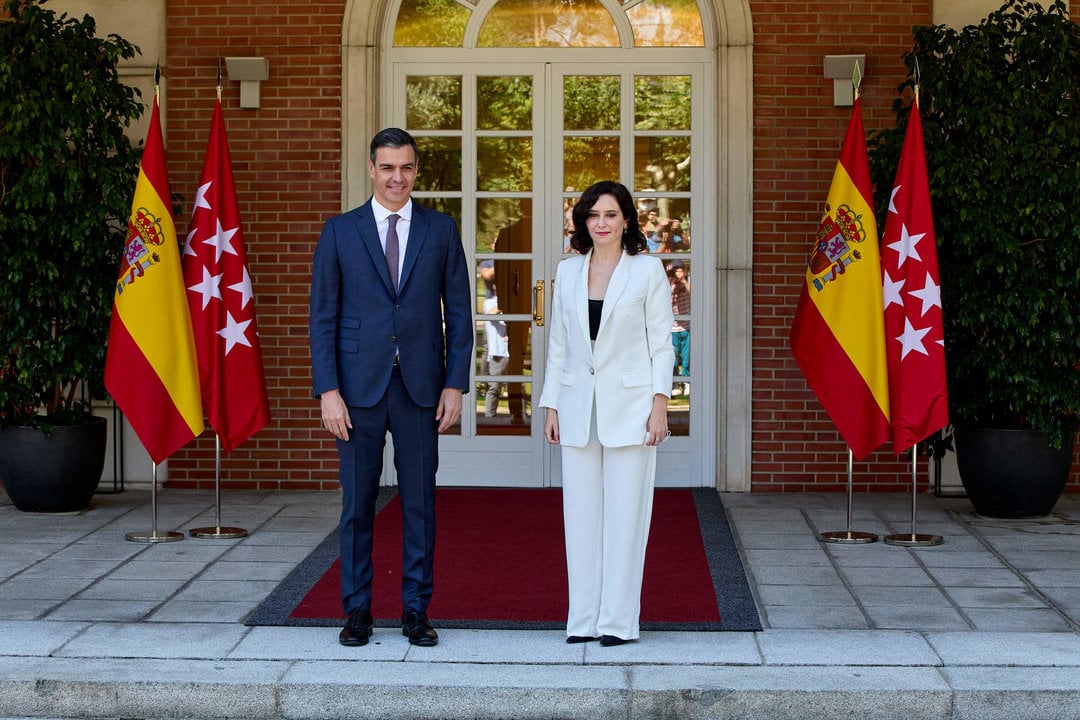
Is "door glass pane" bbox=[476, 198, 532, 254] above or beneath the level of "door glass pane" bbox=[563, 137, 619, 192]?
beneath

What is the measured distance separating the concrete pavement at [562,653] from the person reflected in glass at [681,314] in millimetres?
2164

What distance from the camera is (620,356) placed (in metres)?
4.48

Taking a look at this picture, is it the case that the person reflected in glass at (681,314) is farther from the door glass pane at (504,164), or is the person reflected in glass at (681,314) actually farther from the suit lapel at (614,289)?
the suit lapel at (614,289)

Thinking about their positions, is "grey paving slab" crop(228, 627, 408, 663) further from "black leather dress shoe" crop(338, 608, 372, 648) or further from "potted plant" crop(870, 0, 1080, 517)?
"potted plant" crop(870, 0, 1080, 517)

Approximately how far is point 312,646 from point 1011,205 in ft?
13.3

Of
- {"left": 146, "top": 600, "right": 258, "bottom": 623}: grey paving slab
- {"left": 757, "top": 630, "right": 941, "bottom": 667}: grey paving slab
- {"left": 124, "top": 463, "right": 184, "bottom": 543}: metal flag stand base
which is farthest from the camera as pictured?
{"left": 124, "top": 463, "right": 184, "bottom": 543}: metal flag stand base

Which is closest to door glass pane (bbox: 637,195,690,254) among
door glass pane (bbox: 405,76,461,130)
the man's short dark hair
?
door glass pane (bbox: 405,76,461,130)

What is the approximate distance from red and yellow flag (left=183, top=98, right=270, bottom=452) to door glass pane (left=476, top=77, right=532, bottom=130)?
1.94 metres

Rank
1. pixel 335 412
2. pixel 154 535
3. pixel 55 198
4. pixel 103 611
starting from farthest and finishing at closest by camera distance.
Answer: pixel 55 198
pixel 154 535
pixel 103 611
pixel 335 412

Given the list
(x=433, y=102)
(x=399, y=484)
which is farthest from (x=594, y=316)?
(x=433, y=102)

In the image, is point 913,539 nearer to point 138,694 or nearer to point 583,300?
point 583,300

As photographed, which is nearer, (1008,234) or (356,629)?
(356,629)

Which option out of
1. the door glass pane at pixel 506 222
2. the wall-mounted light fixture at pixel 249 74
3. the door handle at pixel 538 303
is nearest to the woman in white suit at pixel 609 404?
the door handle at pixel 538 303

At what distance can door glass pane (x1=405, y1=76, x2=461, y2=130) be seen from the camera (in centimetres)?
816
